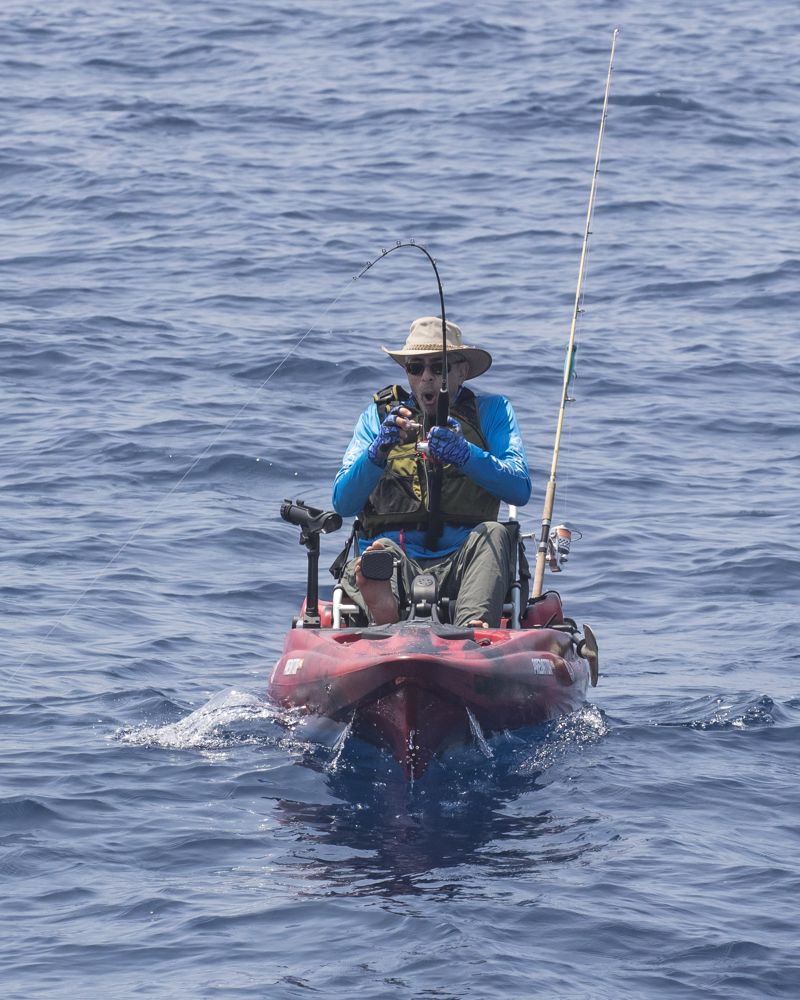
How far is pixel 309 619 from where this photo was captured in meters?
8.40

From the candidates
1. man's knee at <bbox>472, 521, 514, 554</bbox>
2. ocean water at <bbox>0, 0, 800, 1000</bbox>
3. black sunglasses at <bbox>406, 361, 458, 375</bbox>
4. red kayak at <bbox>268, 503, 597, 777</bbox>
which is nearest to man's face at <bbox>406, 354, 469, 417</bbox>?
black sunglasses at <bbox>406, 361, 458, 375</bbox>

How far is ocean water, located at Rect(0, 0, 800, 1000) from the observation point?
621 centimetres

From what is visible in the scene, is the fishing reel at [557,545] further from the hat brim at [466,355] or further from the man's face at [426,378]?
the man's face at [426,378]

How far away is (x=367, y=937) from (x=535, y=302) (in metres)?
12.0

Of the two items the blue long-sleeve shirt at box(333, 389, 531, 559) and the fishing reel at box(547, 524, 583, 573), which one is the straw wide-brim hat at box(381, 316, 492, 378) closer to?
the blue long-sleeve shirt at box(333, 389, 531, 559)

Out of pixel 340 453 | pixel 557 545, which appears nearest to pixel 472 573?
pixel 557 545

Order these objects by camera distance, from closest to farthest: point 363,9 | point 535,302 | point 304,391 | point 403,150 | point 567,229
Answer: point 304,391, point 535,302, point 567,229, point 403,150, point 363,9

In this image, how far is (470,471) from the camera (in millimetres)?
8156

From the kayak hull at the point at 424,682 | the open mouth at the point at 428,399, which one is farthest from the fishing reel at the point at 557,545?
the kayak hull at the point at 424,682

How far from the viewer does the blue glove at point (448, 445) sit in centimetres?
793

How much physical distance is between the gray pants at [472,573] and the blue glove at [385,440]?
1.33 ft

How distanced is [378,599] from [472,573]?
56 centimetres

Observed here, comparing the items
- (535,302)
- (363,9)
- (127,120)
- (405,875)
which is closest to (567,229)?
(535,302)

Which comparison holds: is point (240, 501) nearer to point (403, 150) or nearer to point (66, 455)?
point (66, 455)
